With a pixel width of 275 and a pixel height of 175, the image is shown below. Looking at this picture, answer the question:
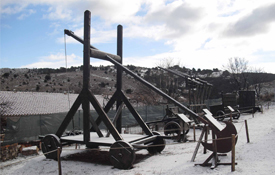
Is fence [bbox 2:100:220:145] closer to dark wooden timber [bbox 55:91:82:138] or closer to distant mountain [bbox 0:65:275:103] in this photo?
dark wooden timber [bbox 55:91:82:138]

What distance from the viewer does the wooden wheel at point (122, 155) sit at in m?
6.44

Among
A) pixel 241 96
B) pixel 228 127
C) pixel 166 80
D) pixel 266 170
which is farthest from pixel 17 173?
pixel 166 80

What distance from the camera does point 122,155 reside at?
6.54 m

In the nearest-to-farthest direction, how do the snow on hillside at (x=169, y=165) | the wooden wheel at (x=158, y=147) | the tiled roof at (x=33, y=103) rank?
the snow on hillside at (x=169, y=165) → the wooden wheel at (x=158, y=147) → the tiled roof at (x=33, y=103)

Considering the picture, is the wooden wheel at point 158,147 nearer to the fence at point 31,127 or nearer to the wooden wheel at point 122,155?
the wooden wheel at point 122,155

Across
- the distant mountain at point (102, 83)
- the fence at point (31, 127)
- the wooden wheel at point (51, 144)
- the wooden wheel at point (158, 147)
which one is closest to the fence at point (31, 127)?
the fence at point (31, 127)

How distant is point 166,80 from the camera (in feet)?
107

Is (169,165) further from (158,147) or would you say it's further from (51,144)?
(51,144)

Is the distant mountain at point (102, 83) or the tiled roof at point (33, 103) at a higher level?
the distant mountain at point (102, 83)

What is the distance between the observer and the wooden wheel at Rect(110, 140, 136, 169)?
644 cm

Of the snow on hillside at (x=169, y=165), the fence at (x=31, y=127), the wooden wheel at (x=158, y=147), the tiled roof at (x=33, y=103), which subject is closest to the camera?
the snow on hillside at (x=169, y=165)

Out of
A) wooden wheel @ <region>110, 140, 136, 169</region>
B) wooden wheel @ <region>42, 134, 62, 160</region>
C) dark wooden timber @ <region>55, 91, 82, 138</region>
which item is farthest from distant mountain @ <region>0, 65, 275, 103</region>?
wooden wheel @ <region>110, 140, 136, 169</region>

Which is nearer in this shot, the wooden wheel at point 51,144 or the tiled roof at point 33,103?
the wooden wheel at point 51,144

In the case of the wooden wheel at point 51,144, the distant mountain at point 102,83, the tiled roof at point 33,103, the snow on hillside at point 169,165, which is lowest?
the snow on hillside at point 169,165
